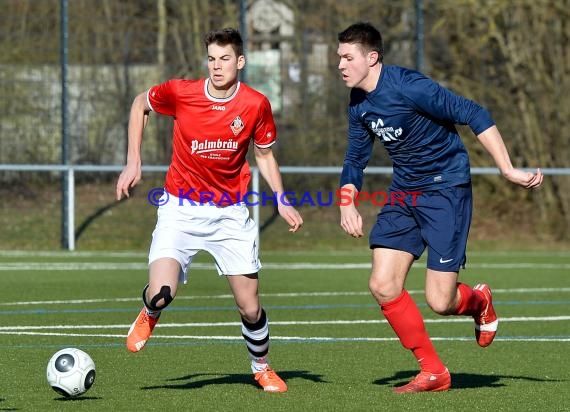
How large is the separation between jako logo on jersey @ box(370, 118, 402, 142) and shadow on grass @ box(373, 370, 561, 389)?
1420 mm

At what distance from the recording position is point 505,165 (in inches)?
266

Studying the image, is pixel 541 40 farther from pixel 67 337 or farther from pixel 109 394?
pixel 109 394

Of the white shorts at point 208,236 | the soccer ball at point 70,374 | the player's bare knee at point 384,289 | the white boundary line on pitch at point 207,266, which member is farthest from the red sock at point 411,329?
the white boundary line on pitch at point 207,266

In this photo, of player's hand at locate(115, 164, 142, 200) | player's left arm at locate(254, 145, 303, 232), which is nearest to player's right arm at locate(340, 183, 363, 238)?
player's left arm at locate(254, 145, 303, 232)

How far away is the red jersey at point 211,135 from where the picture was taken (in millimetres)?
7137

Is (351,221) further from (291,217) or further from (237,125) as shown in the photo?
(237,125)

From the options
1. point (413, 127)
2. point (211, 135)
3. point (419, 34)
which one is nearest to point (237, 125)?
point (211, 135)

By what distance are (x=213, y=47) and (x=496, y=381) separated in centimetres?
255

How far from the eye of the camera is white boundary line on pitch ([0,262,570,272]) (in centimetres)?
1533

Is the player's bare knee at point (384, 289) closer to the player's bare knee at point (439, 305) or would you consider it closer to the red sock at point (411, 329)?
the red sock at point (411, 329)

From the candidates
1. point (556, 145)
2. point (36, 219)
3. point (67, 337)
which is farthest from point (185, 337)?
point (556, 145)

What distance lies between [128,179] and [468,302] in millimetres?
2151

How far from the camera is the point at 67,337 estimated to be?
9219 millimetres

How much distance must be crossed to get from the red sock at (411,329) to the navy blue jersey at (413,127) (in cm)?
69
